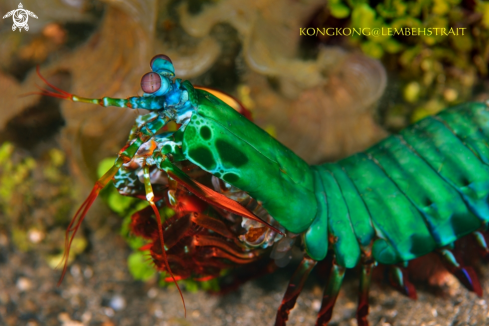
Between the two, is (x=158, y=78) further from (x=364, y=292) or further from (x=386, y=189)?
(x=364, y=292)

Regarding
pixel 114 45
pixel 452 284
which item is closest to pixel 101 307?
pixel 114 45

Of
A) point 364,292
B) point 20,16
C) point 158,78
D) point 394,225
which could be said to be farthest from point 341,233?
point 20,16

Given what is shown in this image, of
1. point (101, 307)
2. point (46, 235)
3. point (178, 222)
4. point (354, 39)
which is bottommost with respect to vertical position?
point (101, 307)

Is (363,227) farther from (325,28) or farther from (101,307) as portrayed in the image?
(101,307)

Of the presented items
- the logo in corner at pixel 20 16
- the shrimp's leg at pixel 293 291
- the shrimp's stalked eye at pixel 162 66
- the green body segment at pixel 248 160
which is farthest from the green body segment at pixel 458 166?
the logo in corner at pixel 20 16

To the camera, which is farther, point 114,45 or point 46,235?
point 46,235

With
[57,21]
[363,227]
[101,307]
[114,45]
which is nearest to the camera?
[363,227]
